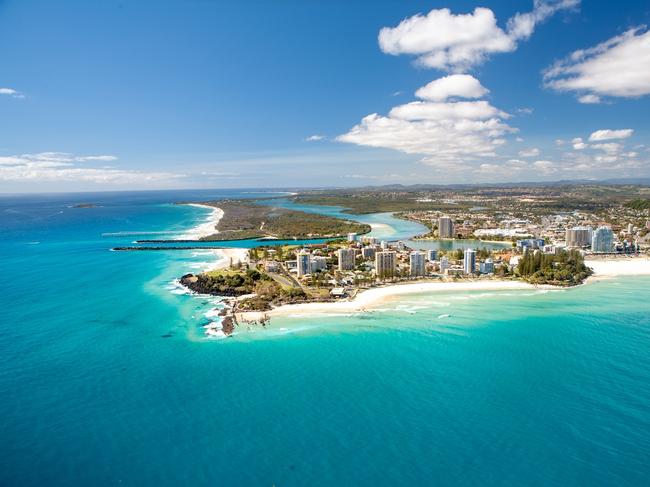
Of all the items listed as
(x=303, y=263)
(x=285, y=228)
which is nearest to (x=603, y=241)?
(x=303, y=263)

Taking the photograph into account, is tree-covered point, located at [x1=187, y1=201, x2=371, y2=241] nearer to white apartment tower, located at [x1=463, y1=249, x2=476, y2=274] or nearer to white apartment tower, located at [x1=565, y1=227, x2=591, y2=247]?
white apartment tower, located at [x1=565, y1=227, x2=591, y2=247]

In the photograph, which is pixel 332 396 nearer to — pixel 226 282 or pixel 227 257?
pixel 226 282

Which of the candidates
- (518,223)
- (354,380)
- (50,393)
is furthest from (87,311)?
(518,223)

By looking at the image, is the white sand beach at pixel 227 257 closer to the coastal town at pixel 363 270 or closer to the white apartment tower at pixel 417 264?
the coastal town at pixel 363 270

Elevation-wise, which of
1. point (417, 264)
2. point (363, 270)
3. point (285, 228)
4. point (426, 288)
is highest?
point (285, 228)

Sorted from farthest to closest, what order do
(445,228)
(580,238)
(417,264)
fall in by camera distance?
1. (445,228)
2. (580,238)
3. (417,264)

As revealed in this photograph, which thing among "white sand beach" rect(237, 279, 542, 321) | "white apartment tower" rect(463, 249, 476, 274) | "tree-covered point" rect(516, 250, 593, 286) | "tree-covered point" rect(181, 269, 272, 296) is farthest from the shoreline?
"tree-covered point" rect(181, 269, 272, 296)

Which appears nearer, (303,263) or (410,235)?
(303,263)
